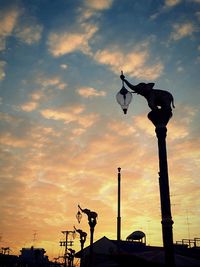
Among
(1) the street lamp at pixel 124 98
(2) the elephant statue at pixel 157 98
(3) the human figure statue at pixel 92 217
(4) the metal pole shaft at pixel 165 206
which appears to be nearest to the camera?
(4) the metal pole shaft at pixel 165 206

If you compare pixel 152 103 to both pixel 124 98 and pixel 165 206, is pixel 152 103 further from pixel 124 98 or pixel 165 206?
pixel 165 206

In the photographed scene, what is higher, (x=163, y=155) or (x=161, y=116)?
(x=161, y=116)

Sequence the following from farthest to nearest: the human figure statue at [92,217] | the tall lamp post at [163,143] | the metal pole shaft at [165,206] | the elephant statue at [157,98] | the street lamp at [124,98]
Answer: the human figure statue at [92,217], the street lamp at [124,98], the elephant statue at [157,98], the tall lamp post at [163,143], the metal pole shaft at [165,206]

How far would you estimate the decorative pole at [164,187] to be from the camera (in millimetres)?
5105

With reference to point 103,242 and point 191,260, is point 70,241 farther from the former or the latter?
point 191,260

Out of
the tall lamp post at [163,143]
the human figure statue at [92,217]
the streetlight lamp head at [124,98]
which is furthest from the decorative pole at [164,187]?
the human figure statue at [92,217]

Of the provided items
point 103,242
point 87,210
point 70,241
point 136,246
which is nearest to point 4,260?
point 70,241

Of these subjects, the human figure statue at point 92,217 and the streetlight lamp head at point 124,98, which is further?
the human figure statue at point 92,217

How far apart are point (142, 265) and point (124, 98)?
3612mm

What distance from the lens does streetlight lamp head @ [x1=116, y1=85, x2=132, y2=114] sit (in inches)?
265

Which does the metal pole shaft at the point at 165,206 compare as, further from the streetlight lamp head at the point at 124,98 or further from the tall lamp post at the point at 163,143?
the streetlight lamp head at the point at 124,98

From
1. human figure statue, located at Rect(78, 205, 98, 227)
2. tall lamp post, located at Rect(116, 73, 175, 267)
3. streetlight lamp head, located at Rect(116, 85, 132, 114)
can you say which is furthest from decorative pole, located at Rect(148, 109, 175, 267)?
human figure statue, located at Rect(78, 205, 98, 227)

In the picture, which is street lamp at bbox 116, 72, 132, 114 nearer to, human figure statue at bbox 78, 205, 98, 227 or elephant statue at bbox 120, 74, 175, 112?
elephant statue at bbox 120, 74, 175, 112

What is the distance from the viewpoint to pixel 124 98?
6.77m
